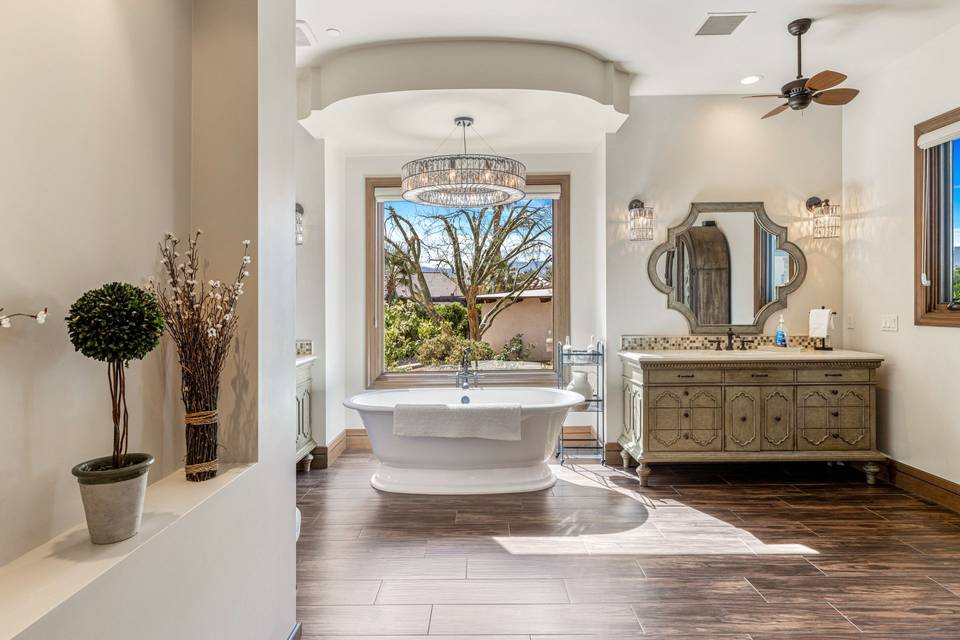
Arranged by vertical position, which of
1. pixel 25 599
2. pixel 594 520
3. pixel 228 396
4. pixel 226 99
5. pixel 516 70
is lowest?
pixel 594 520

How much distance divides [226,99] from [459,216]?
376 centimetres

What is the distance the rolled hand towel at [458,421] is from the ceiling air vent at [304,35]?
7.87 ft

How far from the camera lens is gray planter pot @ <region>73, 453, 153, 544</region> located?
1.09 metres

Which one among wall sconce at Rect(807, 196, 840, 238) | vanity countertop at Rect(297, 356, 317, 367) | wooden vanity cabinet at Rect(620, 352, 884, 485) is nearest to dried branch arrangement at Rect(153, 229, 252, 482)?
vanity countertop at Rect(297, 356, 317, 367)

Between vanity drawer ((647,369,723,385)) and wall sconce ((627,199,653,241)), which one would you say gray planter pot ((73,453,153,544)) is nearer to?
vanity drawer ((647,369,723,385))

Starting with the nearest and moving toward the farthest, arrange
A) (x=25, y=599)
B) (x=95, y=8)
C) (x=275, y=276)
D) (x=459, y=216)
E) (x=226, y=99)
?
(x=25, y=599) < (x=95, y=8) < (x=226, y=99) < (x=275, y=276) < (x=459, y=216)

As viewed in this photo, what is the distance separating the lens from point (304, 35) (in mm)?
3516

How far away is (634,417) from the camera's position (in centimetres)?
428

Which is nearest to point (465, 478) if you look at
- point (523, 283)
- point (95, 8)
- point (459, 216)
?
point (523, 283)

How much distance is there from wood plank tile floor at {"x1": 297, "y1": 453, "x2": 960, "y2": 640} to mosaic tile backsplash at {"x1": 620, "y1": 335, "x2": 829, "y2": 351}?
107cm

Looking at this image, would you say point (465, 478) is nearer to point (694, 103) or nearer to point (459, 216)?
point (459, 216)

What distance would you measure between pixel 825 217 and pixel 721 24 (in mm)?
1894

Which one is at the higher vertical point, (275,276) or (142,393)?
(275,276)

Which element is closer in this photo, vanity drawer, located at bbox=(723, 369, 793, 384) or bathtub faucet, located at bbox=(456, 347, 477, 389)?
vanity drawer, located at bbox=(723, 369, 793, 384)
